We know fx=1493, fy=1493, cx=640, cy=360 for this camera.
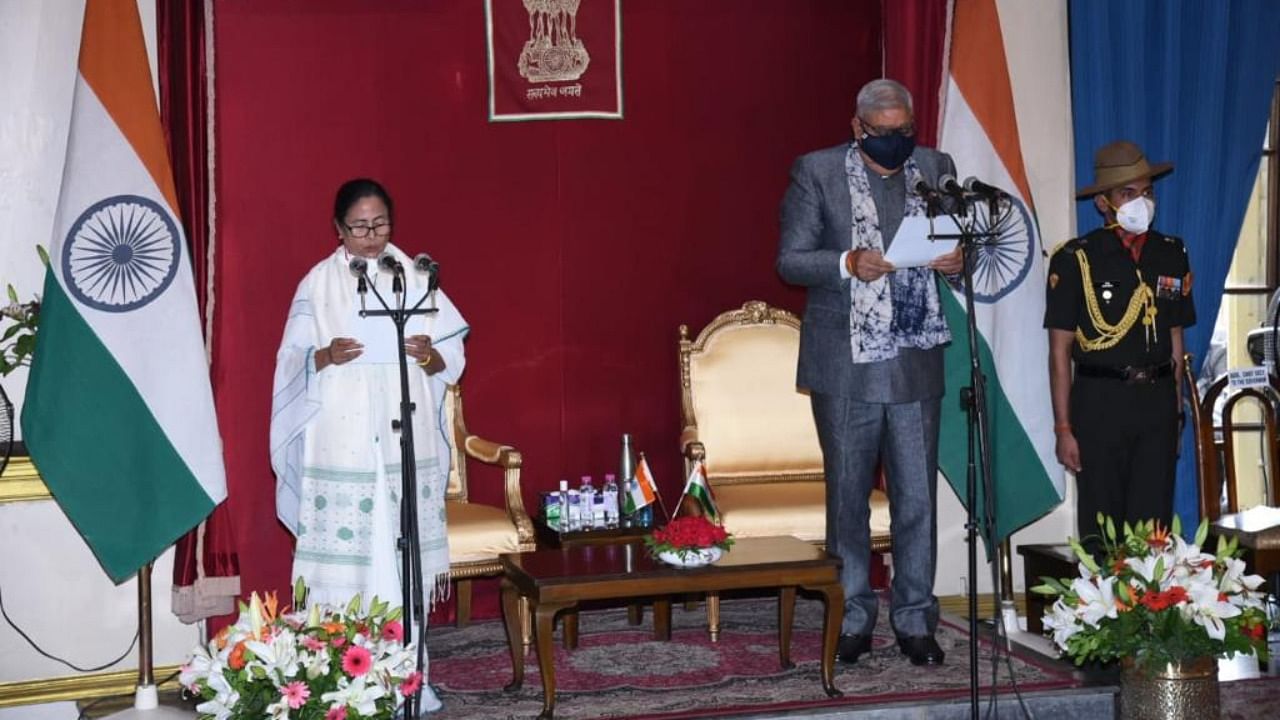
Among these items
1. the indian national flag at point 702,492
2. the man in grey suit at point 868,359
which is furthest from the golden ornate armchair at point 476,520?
the man in grey suit at point 868,359

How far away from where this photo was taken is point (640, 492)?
567 cm

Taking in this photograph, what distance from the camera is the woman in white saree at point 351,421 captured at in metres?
4.20

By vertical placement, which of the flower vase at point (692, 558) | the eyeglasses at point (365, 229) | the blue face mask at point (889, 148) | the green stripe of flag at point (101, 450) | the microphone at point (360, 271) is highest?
the blue face mask at point (889, 148)

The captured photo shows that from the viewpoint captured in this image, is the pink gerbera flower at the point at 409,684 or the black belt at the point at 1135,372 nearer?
the pink gerbera flower at the point at 409,684

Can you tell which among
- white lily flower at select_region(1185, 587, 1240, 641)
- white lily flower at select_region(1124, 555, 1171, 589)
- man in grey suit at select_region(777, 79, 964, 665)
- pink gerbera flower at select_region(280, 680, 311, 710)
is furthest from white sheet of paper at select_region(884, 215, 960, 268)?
pink gerbera flower at select_region(280, 680, 311, 710)

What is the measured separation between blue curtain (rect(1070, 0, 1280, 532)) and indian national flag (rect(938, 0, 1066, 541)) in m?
0.42

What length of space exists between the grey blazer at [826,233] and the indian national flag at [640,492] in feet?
3.49

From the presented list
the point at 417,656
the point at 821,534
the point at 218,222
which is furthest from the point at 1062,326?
the point at 218,222

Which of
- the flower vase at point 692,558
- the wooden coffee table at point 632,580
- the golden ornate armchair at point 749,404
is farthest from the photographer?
the golden ornate armchair at point 749,404

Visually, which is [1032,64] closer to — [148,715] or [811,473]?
[811,473]

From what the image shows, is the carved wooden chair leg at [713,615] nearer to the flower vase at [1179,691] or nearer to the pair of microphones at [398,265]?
the flower vase at [1179,691]

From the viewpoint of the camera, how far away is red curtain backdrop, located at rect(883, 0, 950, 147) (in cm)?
586

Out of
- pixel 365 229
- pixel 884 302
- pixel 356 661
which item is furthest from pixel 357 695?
pixel 884 302

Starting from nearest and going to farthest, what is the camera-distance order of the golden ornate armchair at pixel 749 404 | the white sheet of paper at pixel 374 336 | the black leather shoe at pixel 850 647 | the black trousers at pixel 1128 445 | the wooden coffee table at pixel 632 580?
the white sheet of paper at pixel 374 336
the wooden coffee table at pixel 632 580
the black leather shoe at pixel 850 647
the black trousers at pixel 1128 445
the golden ornate armchair at pixel 749 404
